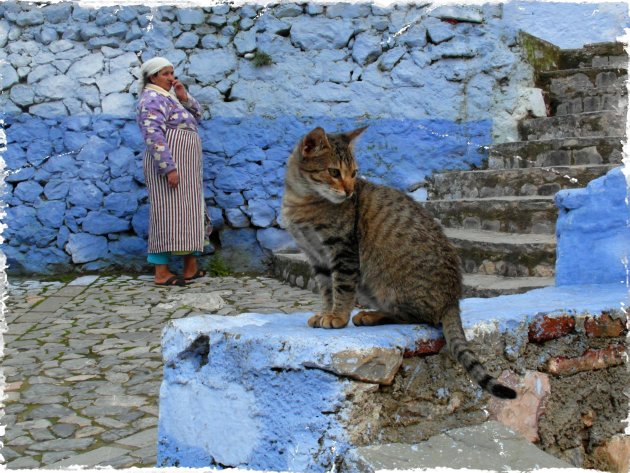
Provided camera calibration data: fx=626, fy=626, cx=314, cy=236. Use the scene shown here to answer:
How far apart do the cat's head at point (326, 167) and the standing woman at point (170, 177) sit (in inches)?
148

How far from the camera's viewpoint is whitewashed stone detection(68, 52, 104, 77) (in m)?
6.87

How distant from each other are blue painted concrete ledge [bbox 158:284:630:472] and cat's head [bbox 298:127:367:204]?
1.74 ft

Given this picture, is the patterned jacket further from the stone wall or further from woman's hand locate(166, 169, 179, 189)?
the stone wall

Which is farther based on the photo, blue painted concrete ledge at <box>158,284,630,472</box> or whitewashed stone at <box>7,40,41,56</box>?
whitewashed stone at <box>7,40,41,56</box>

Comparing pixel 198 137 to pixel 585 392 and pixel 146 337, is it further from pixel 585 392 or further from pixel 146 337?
pixel 585 392

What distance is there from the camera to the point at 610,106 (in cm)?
609

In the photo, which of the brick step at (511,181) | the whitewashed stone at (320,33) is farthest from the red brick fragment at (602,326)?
the whitewashed stone at (320,33)

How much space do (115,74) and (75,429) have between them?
195 inches

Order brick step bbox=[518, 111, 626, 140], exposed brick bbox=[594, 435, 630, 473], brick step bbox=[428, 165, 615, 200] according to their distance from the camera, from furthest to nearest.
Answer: brick step bbox=[518, 111, 626, 140]
brick step bbox=[428, 165, 615, 200]
exposed brick bbox=[594, 435, 630, 473]

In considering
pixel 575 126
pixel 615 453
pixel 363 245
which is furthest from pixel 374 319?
pixel 575 126

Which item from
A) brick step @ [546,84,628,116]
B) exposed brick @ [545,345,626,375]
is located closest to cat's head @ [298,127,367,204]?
exposed brick @ [545,345,626,375]

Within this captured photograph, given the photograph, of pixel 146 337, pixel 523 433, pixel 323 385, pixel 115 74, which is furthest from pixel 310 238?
pixel 115 74

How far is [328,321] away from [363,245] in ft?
Result: 1.07

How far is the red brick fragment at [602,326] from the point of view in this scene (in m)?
2.18
